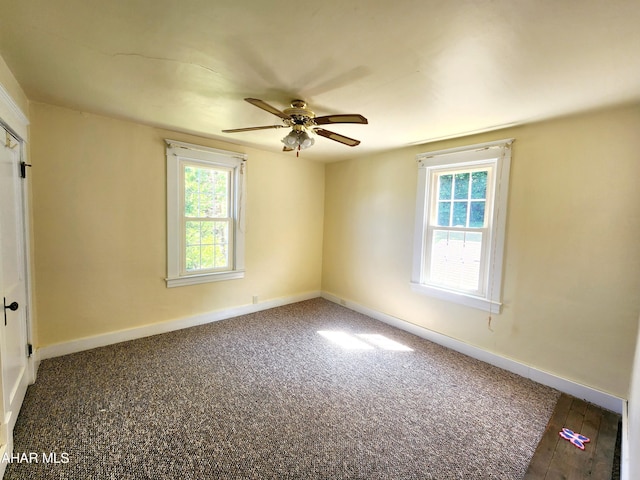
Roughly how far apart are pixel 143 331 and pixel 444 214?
3816 mm

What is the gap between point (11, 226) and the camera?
198 centimetres

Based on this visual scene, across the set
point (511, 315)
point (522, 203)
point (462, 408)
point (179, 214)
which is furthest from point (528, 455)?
point (179, 214)

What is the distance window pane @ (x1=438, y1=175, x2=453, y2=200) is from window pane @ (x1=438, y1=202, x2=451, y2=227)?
0.08 metres

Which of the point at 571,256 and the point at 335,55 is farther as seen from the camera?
the point at 571,256

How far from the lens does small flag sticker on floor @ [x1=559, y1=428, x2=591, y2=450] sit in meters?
1.86

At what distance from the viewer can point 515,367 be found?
2.71 m

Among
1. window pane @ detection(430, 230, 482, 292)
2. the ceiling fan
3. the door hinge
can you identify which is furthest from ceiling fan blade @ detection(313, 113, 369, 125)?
the door hinge

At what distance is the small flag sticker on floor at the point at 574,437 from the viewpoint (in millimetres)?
1855

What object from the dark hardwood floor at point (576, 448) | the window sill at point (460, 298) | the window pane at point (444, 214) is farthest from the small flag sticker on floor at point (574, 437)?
the window pane at point (444, 214)

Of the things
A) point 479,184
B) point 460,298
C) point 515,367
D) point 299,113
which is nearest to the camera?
point 299,113

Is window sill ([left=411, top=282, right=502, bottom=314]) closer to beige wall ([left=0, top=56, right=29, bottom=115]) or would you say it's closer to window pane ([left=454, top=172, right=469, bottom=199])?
window pane ([left=454, top=172, right=469, bottom=199])

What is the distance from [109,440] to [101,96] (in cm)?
260

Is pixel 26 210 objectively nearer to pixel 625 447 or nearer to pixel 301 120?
pixel 301 120

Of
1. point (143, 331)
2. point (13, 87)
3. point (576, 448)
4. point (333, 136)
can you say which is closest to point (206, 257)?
point (143, 331)
